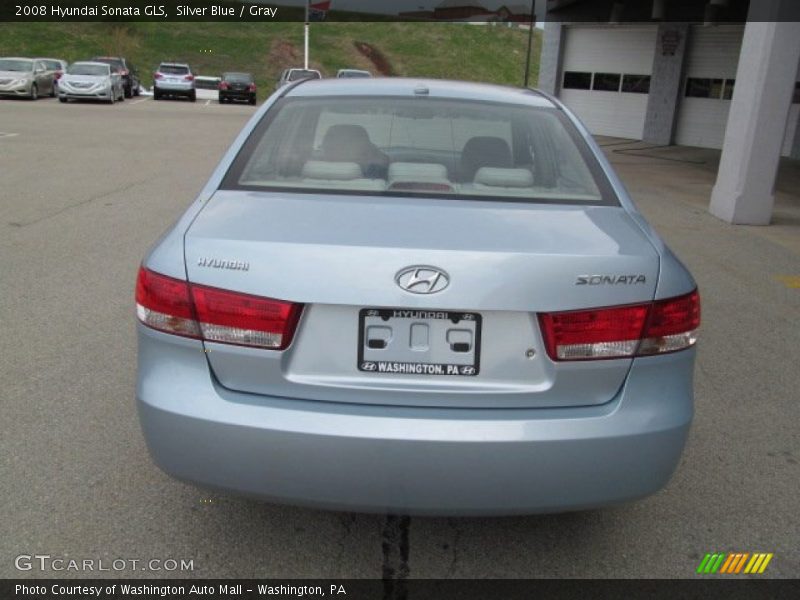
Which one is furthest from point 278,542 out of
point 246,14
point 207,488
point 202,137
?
point 246,14

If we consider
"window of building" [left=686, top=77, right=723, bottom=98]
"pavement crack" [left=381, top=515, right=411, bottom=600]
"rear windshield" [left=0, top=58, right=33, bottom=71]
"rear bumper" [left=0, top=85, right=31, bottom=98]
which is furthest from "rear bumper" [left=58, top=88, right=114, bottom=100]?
"pavement crack" [left=381, top=515, right=411, bottom=600]

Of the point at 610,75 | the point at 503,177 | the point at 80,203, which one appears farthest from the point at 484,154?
the point at 610,75

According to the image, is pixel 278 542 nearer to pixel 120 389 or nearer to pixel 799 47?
pixel 120 389

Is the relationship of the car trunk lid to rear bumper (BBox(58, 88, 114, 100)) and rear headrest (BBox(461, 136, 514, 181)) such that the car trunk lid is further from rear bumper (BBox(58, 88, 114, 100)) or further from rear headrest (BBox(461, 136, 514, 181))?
rear bumper (BBox(58, 88, 114, 100))

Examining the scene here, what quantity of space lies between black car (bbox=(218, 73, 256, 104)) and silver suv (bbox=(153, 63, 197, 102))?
139cm

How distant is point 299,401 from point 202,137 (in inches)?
678

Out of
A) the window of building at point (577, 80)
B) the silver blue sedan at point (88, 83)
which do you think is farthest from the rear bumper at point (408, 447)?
the silver blue sedan at point (88, 83)

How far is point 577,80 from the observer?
25938 millimetres

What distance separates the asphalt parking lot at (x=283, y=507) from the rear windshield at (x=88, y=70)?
23599 mm

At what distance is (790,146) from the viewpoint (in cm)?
1920

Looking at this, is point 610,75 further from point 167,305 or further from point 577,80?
point 167,305

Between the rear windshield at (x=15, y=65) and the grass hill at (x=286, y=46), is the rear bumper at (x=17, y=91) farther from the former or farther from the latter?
the grass hill at (x=286, y=46)

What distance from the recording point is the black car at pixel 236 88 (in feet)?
114

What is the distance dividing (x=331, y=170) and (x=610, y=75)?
2362cm
